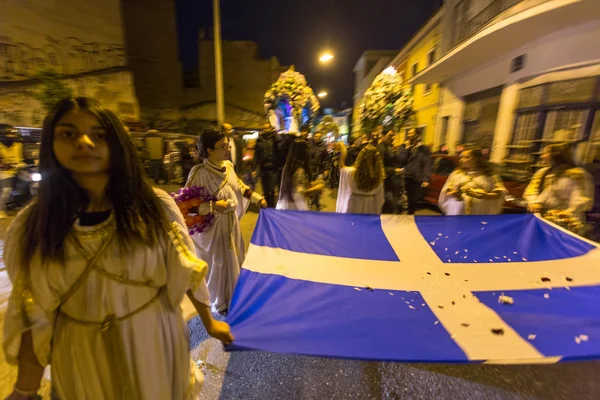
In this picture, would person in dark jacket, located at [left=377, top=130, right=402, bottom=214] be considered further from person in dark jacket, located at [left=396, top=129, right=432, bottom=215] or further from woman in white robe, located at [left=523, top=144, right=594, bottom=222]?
woman in white robe, located at [left=523, top=144, right=594, bottom=222]

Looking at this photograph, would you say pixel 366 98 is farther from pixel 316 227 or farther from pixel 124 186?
pixel 124 186

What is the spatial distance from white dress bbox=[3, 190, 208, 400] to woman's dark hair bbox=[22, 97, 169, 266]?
37 millimetres

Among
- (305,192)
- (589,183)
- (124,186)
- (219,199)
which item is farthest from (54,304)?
(589,183)

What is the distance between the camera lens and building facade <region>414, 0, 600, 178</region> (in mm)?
5867

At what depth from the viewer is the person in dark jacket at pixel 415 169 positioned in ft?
19.1

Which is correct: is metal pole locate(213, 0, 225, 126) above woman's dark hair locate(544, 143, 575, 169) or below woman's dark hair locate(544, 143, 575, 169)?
above

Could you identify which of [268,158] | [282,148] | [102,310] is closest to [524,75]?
[282,148]

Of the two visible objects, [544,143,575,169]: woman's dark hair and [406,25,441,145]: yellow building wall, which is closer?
[544,143,575,169]: woman's dark hair

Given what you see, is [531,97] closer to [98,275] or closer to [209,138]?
[209,138]

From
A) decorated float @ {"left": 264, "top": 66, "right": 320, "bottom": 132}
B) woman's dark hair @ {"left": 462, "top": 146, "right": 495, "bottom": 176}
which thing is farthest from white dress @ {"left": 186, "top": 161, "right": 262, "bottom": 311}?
decorated float @ {"left": 264, "top": 66, "right": 320, "bottom": 132}

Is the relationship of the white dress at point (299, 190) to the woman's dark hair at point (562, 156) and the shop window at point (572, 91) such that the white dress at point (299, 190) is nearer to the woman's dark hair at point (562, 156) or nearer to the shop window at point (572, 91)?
the woman's dark hair at point (562, 156)

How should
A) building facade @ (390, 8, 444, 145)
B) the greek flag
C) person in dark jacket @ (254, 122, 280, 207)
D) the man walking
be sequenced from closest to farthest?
the greek flag < person in dark jacket @ (254, 122, 280, 207) < the man walking < building facade @ (390, 8, 444, 145)

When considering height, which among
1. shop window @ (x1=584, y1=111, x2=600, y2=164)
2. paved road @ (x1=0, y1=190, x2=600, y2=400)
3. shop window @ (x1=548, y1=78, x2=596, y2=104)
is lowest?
paved road @ (x1=0, y1=190, x2=600, y2=400)

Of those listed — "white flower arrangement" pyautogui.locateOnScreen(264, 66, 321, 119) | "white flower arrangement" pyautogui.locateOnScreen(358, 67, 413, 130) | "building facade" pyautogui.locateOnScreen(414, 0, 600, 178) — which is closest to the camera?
"building facade" pyautogui.locateOnScreen(414, 0, 600, 178)
